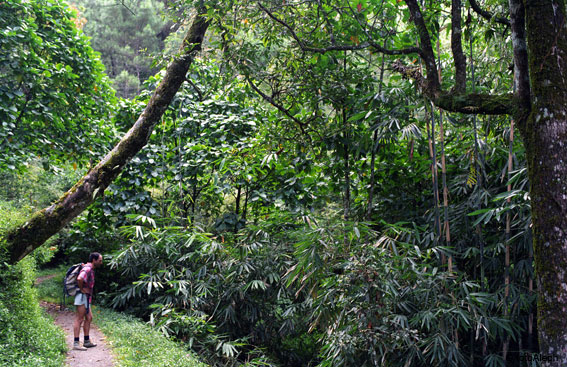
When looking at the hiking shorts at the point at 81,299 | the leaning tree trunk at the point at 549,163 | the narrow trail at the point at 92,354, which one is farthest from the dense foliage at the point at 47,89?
the leaning tree trunk at the point at 549,163

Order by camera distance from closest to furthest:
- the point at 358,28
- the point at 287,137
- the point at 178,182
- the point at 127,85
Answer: the point at 358,28, the point at 287,137, the point at 178,182, the point at 127,85

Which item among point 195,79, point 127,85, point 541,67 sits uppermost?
point 127,85

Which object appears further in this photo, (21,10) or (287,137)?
(21,10)

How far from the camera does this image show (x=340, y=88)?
4816 mm

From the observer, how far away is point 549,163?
1965 mm

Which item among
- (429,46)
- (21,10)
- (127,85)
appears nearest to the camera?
(429,46)

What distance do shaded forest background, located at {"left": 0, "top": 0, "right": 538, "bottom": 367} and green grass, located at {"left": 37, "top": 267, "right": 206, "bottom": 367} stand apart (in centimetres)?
30

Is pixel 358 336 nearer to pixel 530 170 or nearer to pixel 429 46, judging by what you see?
pixel 530 170

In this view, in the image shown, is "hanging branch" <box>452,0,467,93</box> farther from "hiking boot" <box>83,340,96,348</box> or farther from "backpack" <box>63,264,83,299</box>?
"hiking boot" <box>83,340,96,348</box>

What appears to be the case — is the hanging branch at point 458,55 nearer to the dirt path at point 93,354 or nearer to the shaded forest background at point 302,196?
the shaded forest background at point 302,196

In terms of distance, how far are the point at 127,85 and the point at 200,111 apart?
1197 centimetres

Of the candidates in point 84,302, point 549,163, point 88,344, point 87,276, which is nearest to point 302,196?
point 87,276

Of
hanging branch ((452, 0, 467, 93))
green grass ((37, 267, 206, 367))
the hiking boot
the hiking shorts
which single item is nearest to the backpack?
the hiking shorts

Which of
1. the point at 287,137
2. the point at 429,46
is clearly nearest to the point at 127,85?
the point at 287,137
